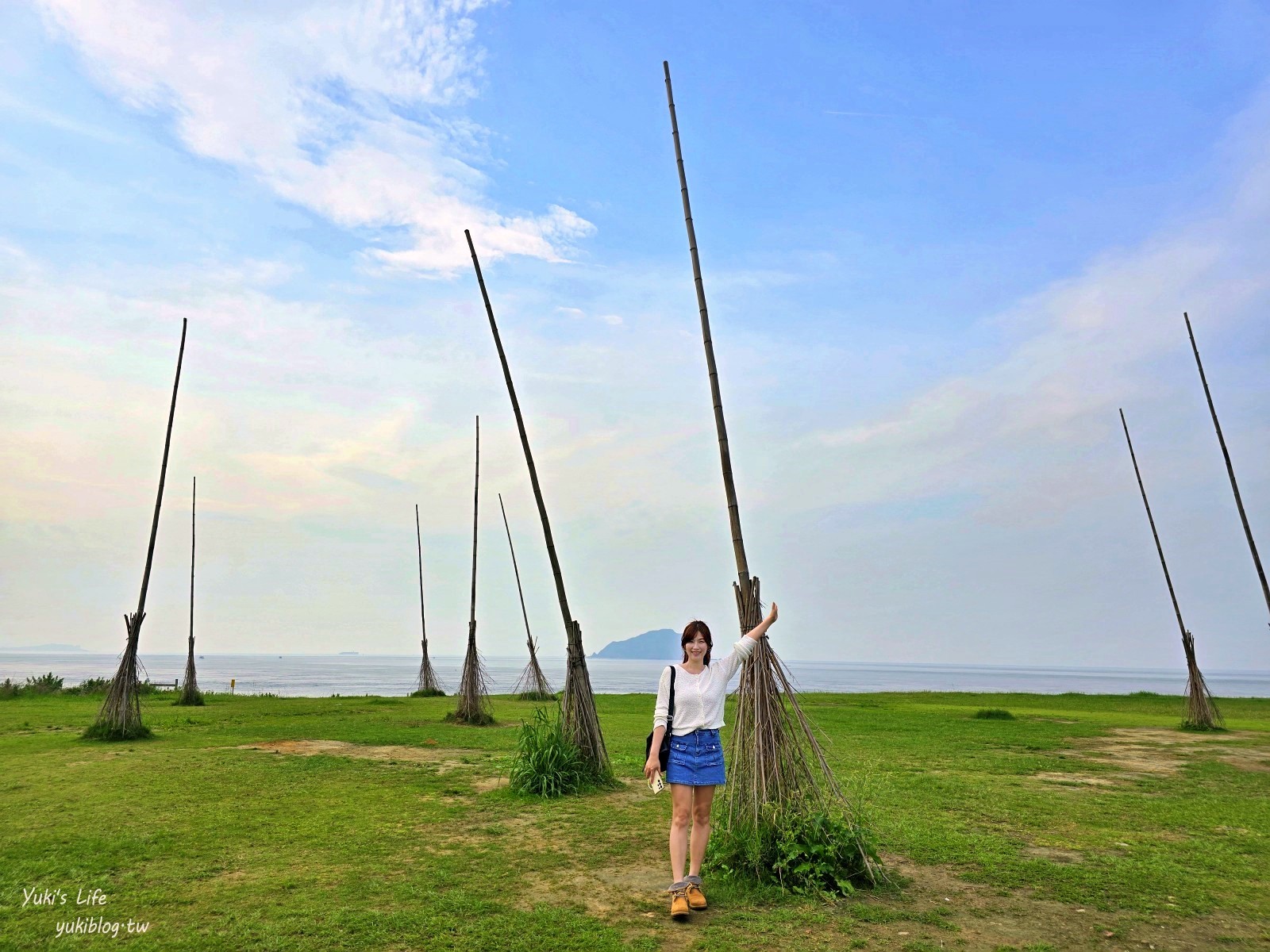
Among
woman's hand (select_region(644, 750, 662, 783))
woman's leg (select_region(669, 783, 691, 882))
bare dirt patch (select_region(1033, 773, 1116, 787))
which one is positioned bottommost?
bare dirt patch (select_region(1033, 773, 1116, 787))

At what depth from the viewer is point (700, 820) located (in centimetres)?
460

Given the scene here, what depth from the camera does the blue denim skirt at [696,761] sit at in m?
4.50

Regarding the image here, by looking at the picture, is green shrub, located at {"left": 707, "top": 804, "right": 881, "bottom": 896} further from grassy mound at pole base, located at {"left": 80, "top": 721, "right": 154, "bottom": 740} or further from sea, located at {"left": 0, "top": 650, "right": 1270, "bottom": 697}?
grassy mound at pole base, located at {"left": 80, "top": 721, "right": 154, "bottom": 740}

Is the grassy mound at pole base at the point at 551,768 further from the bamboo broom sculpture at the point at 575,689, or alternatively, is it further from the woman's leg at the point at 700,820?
the woman's leg at the point at 700,820

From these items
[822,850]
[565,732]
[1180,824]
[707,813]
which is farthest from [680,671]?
[1180,824]

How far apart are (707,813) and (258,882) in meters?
2.81

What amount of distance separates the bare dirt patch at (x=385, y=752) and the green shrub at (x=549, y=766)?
153cm

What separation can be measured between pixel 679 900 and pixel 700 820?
0.46 metres

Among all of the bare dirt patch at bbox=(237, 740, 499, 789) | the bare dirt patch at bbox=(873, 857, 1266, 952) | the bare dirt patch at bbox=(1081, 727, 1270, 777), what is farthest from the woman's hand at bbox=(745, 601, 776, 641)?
the bare dirt patch at bbox=(1081, 727, 1270, 777)

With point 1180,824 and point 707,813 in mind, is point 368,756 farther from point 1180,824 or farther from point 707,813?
point 1180,824

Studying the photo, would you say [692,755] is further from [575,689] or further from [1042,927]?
[575,689]

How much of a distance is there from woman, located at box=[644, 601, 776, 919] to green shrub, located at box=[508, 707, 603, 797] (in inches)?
134

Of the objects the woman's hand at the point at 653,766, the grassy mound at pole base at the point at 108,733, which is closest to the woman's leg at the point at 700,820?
the woman's hand at the point at 653,766

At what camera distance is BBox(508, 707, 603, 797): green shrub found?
7.77m
